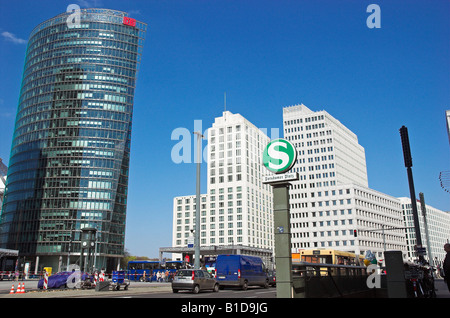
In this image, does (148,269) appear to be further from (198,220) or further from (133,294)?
(133,294)

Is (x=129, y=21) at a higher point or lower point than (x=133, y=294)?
higher

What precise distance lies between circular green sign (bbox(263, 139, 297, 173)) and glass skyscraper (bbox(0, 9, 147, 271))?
3959 inches

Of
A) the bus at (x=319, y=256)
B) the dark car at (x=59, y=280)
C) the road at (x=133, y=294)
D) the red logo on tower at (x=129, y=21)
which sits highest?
the red logo on tower at (x=129, y=21)

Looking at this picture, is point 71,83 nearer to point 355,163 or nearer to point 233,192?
point 233,192

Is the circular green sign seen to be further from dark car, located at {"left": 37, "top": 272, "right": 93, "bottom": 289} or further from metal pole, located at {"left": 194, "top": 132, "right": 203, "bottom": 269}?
dark car, located at {"left": 37, "top": 272, "right": 93, "bottom": 289}

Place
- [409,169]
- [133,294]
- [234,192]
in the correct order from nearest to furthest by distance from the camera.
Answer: [133,294] → [409,169] → [234,192]

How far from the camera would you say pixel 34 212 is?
357 feet

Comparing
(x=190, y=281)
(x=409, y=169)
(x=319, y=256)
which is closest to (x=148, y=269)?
(x=319, y=256)

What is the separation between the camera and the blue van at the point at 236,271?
95.8 feet

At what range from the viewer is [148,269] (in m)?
62.8

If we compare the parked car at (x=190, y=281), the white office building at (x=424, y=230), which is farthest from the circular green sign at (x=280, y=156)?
the white office building at (x=424, y=230)

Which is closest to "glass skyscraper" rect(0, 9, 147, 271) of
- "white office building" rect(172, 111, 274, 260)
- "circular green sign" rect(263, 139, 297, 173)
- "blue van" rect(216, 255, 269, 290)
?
"white office building" rect(172, 111, 274, 260)

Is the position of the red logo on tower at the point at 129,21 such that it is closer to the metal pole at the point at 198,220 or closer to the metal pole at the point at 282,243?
the metal pole at the point at 198,220

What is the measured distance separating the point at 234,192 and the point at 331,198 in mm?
33316
